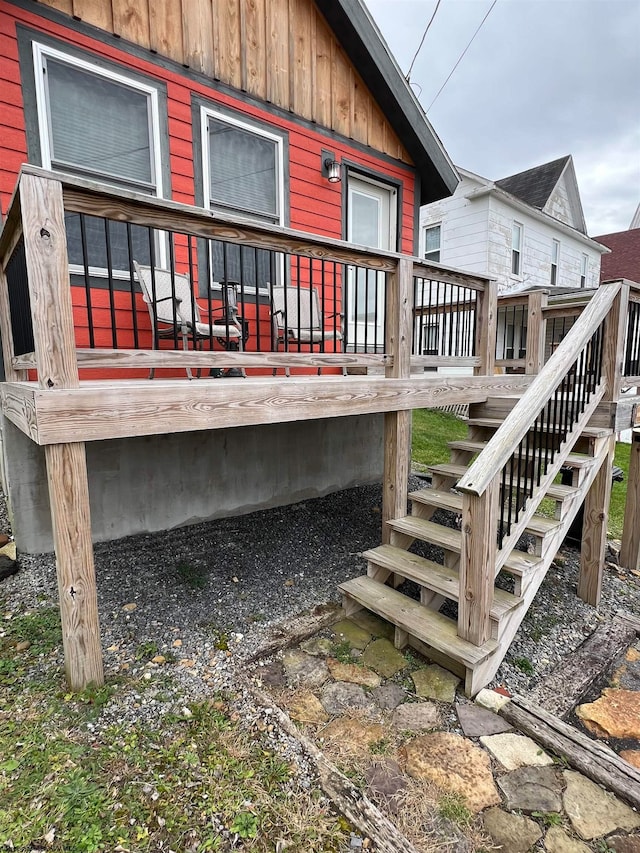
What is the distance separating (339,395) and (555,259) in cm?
1280

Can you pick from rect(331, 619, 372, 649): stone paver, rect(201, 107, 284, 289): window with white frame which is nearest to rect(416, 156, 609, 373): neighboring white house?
rect(201, 107, 284, 289): window with white frame

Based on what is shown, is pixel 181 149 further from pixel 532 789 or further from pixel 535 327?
pixel 532 789

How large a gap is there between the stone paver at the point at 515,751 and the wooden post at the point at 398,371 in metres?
1.52

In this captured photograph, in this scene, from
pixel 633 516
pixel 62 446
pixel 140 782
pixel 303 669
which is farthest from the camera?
pixel 633 516

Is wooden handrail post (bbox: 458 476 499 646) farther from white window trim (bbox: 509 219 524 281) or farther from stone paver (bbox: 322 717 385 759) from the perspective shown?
white window trim (bbox: 509 219 524 281)

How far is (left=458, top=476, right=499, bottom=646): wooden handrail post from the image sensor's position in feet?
7.33

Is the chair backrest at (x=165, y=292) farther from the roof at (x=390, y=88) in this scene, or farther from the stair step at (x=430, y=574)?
the roof at (x=390, y=88)

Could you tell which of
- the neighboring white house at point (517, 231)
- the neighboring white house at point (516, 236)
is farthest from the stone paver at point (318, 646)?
the neighboring white house at point (517, 231)

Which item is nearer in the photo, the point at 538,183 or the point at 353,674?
the point at 353,674

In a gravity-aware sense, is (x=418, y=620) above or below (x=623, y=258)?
below

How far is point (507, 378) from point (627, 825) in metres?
3.33

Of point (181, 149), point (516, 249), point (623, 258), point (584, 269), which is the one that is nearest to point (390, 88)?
point (181, 149)

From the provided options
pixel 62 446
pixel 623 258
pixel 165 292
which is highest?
pixel 623 258

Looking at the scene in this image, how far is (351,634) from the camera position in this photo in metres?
2.92
